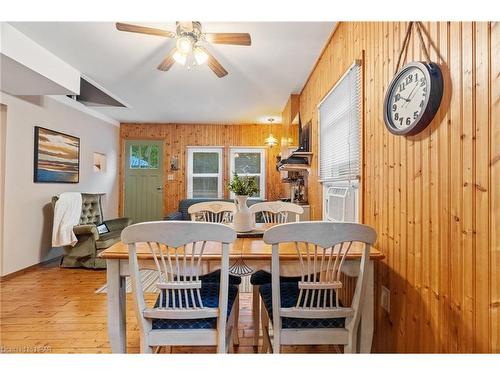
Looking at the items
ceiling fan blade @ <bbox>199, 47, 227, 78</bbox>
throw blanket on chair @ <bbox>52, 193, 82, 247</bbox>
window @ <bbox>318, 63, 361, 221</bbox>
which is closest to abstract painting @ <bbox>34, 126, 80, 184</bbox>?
throw blanket on chair @ <bbox>52, 193, 82, 247</bbox>

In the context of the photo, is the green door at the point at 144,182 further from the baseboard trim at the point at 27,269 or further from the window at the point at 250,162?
the baseboard trim at the point at 27,269

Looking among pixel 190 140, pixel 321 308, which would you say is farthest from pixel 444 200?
pixel 190 140

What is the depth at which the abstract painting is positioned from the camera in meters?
3.55

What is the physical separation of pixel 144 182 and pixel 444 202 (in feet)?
19.2

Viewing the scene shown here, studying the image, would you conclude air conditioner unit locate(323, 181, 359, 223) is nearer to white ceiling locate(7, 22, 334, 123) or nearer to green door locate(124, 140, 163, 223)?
white ceiling locate(7, 22, 334, 123)

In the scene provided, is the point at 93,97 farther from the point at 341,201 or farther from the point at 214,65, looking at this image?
the point at 341,201

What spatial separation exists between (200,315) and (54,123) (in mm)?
4062

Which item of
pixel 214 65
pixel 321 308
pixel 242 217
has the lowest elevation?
pixel 321 308

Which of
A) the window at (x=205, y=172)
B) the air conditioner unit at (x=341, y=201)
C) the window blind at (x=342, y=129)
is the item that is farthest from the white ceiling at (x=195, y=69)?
the air conditioner unit at (x=341, y=201)

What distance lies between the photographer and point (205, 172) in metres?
6.00

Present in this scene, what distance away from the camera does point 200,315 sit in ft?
3.91

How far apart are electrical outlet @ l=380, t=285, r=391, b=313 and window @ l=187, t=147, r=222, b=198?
4.68 m

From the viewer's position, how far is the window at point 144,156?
235 inches
